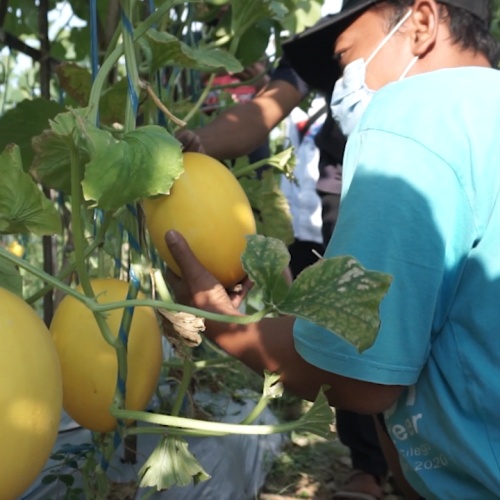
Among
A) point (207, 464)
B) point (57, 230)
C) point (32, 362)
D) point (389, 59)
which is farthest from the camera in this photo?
point (207, 464)

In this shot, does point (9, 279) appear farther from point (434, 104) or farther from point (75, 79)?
point (434, 104)

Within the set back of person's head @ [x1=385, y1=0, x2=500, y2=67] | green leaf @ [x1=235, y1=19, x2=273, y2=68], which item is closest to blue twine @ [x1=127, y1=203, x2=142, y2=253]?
back of person's head @ [x1=385, y1=0, x2=500, y2=67]

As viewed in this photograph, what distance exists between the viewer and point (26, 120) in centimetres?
130

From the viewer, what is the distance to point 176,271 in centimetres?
121

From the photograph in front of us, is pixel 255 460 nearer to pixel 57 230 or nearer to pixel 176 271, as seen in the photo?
pixel 176 271

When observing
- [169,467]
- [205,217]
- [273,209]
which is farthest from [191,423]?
[273,209]

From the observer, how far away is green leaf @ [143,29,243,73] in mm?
1004

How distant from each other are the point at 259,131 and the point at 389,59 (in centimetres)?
56

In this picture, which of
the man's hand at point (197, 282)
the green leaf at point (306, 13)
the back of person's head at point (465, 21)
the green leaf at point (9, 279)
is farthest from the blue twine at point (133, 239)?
the green leaf at point (306, 13)

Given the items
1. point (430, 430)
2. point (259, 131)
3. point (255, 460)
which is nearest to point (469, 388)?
point (430, 430)

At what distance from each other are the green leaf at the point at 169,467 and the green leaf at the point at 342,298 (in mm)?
297

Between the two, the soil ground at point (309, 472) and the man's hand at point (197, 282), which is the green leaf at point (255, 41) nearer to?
the man's hand at point (197, 282)

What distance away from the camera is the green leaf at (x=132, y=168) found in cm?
80

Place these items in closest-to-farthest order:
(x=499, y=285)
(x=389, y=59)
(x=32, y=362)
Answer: (x=32, y=362) → (x=499, y=285) → (x=389, y=59)
